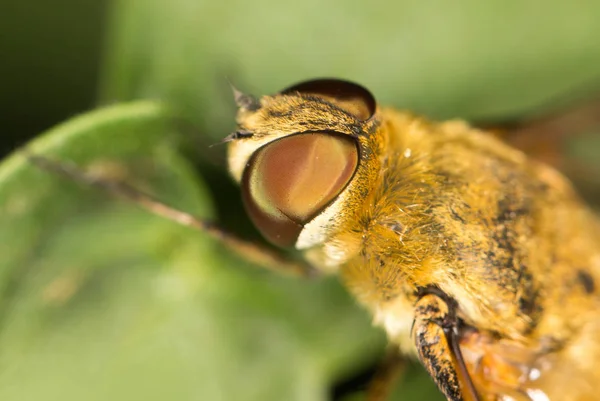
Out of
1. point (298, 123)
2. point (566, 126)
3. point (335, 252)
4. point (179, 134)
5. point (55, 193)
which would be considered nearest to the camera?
point (298, 123)

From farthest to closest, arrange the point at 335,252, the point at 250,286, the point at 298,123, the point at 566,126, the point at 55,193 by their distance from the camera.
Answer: the point at 566,126 → the point at 250,286 → the point at 55,193 → the point at 335,252 → the point at 298,123

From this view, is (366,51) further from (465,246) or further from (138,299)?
(138,299)

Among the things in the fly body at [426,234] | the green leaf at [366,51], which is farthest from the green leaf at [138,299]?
the fly body at [426,234]

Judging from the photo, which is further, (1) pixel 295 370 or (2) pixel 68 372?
(1) pixel 295 370

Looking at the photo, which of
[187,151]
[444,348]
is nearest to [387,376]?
[444,348]

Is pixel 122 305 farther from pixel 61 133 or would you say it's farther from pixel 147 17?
pixel 147 17

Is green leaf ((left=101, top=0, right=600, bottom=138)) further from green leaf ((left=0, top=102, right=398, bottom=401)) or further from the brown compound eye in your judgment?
the brown compound eye

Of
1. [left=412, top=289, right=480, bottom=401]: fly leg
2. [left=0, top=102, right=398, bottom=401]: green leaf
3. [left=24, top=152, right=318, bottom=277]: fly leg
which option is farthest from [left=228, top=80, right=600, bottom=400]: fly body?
[left=0, top=102, right=398, bottom=401]: green leaf

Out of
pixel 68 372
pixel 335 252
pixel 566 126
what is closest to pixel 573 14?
pixel 566 126
